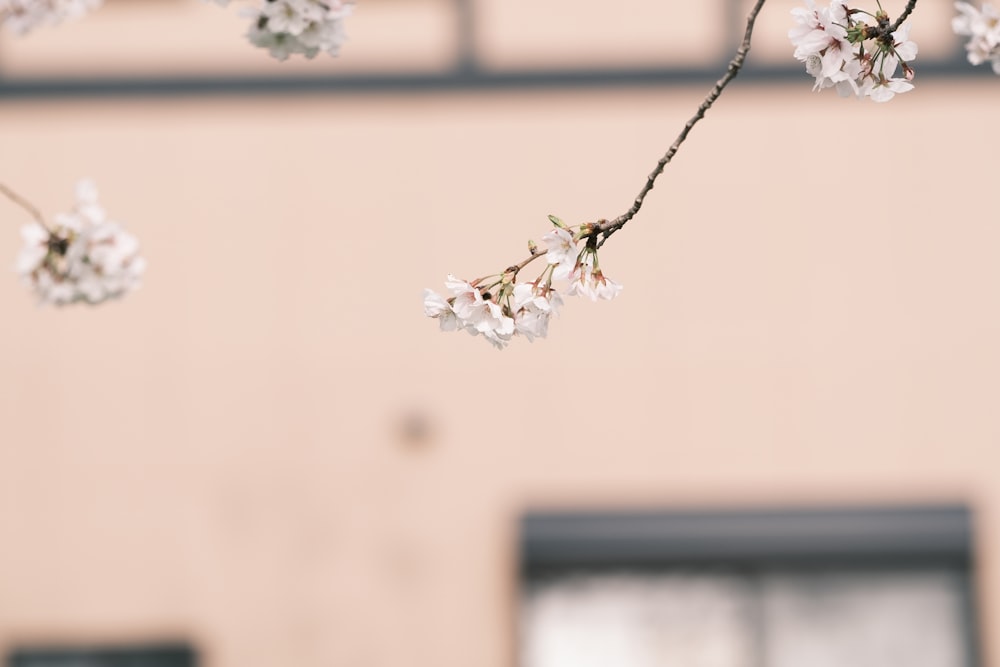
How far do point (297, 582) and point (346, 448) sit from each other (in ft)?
1.86

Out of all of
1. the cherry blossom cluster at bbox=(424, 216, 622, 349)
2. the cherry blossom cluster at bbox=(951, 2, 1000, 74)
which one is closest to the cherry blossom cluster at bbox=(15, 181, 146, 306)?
the cherry blossom cluster at bbox=(424, 216, 622, 349)

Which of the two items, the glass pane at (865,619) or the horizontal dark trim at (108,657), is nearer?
the glass pane at (865,619)

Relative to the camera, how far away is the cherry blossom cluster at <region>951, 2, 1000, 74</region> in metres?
2.15

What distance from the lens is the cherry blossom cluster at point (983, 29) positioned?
2.15 meters

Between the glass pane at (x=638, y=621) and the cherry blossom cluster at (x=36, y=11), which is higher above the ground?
the cherry blossom cluster at (x=36, y=11)

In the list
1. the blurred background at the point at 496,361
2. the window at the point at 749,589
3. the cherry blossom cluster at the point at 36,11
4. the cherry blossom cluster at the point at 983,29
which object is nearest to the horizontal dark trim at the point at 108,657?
the blurred background at the point at 496,361

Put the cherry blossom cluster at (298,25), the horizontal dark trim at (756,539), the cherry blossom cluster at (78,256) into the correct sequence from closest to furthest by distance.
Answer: the cherry blossom cluster at (298,25), the cherry blossom cluster at (78,256), the horizontal dark trim at (756,539)

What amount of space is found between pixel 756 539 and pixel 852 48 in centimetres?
301

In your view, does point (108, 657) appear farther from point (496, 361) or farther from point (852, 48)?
point (852, 48)

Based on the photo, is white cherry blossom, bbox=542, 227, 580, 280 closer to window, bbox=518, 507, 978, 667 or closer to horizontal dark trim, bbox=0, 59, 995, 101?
window, bbox=518, 507, 978, 667

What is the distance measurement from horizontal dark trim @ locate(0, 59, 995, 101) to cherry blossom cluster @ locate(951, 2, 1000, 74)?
99.7 inches

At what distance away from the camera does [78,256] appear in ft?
8.13

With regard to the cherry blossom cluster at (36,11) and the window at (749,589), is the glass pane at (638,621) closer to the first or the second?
the window at (749,589)

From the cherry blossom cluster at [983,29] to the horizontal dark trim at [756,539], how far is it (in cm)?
266
